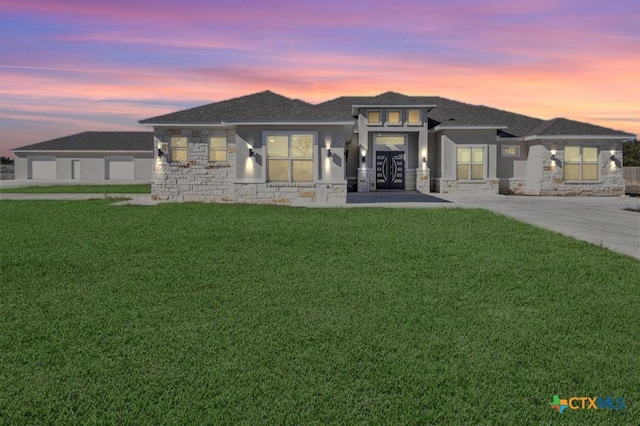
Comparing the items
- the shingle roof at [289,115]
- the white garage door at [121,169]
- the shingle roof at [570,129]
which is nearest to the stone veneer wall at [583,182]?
the shingle roof at [570,129]

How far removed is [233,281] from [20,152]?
5097cm

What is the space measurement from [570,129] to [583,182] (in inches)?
112

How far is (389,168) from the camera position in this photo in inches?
1117

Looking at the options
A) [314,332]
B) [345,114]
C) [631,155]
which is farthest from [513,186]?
[631,155]

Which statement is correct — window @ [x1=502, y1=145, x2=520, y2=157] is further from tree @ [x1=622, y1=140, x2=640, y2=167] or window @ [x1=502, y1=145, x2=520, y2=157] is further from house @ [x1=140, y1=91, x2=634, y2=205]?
tree @ [x1=622, y1=140, x2=640, y2=167]

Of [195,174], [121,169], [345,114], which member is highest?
[345,114]

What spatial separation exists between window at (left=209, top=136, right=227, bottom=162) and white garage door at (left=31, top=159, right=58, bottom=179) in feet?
111

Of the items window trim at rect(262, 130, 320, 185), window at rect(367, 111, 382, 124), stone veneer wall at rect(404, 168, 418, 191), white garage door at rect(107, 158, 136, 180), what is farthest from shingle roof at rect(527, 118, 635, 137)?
white garage door at rect(107, 158, 136, 180)

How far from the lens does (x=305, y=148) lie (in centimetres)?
1898

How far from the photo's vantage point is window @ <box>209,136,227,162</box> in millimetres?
21828

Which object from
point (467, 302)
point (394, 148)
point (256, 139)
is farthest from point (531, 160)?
point (467, 302)

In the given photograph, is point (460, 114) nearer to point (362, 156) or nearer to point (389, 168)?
point (389, 168)

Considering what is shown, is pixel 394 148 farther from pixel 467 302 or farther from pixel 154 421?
pixel 154 421

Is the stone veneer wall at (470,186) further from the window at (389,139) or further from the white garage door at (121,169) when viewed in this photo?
the white garage door at (121,169)
